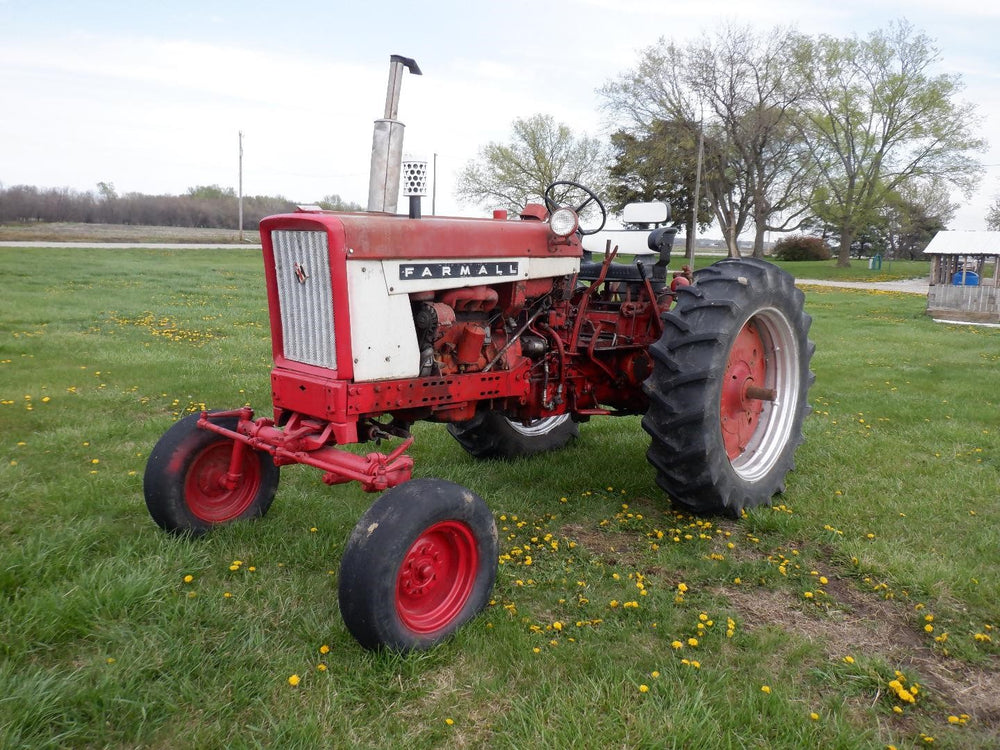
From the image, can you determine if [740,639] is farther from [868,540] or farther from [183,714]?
[183,714]

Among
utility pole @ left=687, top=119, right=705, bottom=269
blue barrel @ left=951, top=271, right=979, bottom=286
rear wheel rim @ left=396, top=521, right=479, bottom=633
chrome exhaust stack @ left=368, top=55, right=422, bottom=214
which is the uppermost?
utility pole @ left=687, top=119, right=705, bottom=269

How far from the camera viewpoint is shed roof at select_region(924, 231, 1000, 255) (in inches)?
643

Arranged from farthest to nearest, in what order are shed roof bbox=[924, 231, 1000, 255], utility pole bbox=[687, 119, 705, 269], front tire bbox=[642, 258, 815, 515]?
utility pole bbox=[687, 119, 705, 269] < shed roof bbox=[924, 231, 1000, 255] < front tire bbox=[642, 258, 815, 515]

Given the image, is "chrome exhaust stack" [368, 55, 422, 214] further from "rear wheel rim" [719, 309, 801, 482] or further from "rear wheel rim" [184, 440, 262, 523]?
"rear wheel rim" [719, 309, 801, 482]

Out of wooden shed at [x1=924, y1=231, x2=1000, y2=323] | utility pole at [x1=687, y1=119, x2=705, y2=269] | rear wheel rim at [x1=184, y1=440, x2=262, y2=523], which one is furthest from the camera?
utility pole at [x1=687, y1=119, x2=705, y2=269]

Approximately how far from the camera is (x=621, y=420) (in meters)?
6.59

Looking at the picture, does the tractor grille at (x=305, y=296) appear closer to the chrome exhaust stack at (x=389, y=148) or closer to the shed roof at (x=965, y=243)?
the chrome exhaust stack at (x=389, y=148)

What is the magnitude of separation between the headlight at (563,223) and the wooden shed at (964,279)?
1508 centimetres

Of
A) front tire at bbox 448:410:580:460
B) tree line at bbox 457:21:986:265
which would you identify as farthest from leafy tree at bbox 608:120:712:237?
front tire at bbox 448:410:580:460

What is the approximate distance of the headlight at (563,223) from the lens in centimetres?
381

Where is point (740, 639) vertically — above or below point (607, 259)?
below

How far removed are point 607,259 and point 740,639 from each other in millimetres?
2279

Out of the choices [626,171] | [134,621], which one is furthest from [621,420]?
[626,171]

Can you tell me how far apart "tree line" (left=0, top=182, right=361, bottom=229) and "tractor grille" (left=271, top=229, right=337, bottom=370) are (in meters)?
41.1
